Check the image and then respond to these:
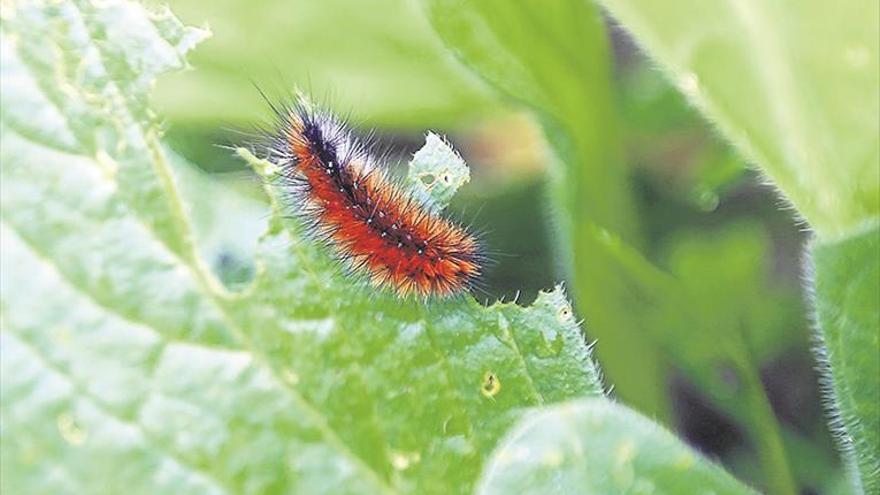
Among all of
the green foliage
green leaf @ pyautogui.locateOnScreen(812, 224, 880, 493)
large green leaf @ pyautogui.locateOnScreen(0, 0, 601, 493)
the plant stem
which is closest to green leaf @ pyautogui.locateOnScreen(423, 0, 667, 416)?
the green foliage

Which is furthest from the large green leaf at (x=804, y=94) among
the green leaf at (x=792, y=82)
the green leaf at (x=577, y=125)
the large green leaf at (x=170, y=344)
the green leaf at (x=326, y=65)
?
the green leaf at (x=326, y=65)

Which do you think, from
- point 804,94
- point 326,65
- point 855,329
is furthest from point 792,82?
point 326,65

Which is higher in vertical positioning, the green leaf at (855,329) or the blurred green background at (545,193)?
the green leaf at (855,329)

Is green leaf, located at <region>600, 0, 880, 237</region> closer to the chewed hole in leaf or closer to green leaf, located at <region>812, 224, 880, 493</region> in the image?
green leaf, located at <region>812, 224, 880, 493</region>

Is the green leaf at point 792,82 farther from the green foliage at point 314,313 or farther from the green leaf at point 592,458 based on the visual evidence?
the green leaf at point 592,458

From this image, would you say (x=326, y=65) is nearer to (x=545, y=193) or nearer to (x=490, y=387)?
(x=545, y=193)

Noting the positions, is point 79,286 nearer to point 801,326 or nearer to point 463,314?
point 463,314
